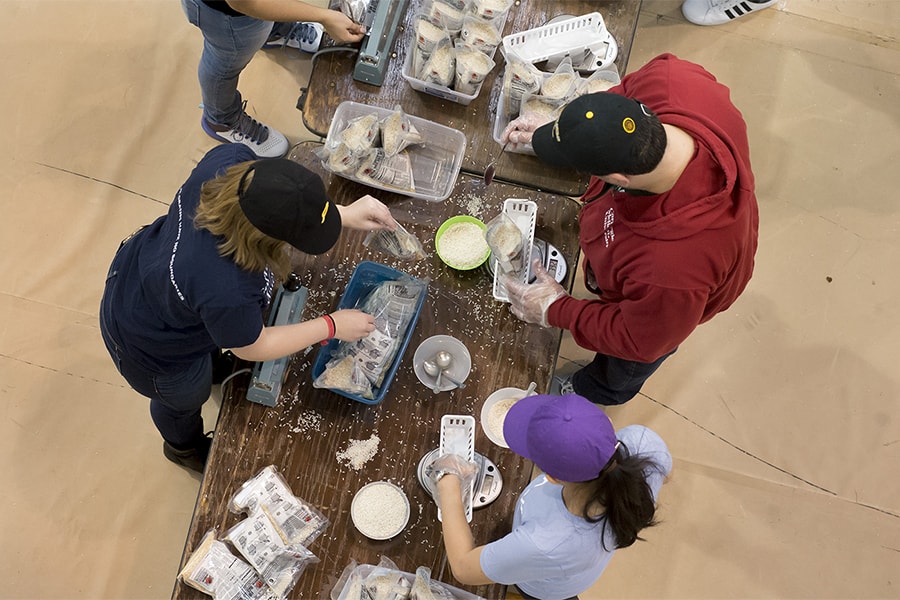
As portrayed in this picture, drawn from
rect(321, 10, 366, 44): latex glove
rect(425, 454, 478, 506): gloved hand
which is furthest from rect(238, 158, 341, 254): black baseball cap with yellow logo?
rect(321, 10, 366, 44): latex glove

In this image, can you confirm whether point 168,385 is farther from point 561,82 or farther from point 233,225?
point 561,82

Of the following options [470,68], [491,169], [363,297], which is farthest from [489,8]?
[363,297]

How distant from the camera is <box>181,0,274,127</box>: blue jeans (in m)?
2.06

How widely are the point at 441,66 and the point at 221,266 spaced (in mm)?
1018

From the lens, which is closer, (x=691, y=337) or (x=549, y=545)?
(x=549, y=545)

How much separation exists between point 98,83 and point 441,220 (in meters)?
2.06

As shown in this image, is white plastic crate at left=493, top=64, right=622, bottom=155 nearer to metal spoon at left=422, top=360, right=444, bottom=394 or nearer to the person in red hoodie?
the person in red hoodie

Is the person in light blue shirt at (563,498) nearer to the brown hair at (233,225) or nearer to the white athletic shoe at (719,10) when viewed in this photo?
the brown hair at (233,225)

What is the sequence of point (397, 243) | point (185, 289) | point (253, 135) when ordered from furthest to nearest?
point (253, 135) → point (397, 243) → point (185, 289)

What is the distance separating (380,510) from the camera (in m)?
1.67

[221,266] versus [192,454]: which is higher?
[221,266]

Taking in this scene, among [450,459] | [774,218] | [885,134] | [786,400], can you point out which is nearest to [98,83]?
[450,459]

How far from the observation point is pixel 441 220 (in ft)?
6.42

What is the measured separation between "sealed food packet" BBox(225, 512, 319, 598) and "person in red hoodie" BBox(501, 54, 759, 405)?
0.93 m
